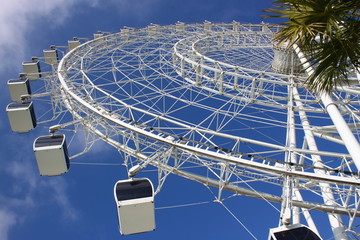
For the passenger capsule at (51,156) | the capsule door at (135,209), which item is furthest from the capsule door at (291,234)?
the passenger capsule at (51,156)

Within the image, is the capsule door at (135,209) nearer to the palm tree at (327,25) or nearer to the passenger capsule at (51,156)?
the passenger capsule at (51,156)

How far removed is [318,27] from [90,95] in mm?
13445

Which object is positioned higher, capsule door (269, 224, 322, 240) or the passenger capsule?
the passenger capsule

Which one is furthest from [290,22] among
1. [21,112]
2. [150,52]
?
[150,52]

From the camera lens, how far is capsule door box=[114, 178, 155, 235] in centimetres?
1167

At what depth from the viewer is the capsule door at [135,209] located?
38.3 ft

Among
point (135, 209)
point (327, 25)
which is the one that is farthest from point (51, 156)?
point (327, 25)

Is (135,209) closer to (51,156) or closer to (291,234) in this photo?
(291,234)

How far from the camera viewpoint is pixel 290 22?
348 inches

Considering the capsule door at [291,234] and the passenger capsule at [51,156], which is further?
the passenger capsule at [51,156]

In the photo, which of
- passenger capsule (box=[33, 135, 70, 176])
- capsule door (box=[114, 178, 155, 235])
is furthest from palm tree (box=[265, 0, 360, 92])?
passenger capsule (box=[33, 135, 70, 176])

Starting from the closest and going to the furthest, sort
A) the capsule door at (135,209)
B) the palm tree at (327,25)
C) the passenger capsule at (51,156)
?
the palm tree at (327,25), the capsule door at (135,209), the passenger capsule at (51,156)

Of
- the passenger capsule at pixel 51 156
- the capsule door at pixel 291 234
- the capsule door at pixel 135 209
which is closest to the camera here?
the capsule door at pixel 291 234

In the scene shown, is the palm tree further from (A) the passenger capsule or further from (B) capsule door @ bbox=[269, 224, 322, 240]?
(A) the passenger capsule
